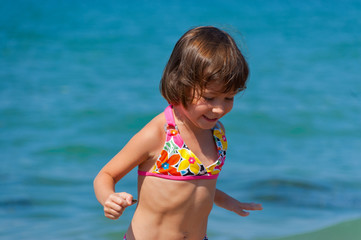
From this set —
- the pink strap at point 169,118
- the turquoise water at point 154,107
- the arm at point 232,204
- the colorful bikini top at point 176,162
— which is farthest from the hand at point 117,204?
the turquoise water at point 154,107

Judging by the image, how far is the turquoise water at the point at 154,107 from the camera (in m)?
5.13

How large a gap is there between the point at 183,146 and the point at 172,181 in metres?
0.16

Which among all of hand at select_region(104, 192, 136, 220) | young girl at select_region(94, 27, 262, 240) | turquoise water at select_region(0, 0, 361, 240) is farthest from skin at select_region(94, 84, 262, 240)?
turquoise water at select_region(0, 0, 361, 240)

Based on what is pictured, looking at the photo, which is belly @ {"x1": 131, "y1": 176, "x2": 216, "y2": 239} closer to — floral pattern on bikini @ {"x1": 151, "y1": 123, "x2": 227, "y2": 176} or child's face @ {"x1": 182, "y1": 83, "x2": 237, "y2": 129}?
floral pattern on bikini @ {"x1": 151, "y1": 123, "x2": 227, "y2": 176}

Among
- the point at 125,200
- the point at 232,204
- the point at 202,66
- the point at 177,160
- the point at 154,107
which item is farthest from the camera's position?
the point at 154,107

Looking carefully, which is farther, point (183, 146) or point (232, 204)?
point (232, 204)

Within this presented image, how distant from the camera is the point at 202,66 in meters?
2.34

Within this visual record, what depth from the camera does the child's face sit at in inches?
93.0

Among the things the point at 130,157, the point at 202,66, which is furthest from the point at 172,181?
the point at 202,66

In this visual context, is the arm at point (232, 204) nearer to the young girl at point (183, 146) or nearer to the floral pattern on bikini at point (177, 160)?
the young girl at point (183, 146)

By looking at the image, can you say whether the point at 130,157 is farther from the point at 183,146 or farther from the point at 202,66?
the point at 202,66

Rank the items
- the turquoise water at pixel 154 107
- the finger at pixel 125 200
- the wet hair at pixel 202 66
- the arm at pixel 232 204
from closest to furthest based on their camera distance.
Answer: the finger at pixel 125 200 → the wet hair at pixel 202 66 → the arm at pixel 232 204 → the turquoise water at pixel 154 107

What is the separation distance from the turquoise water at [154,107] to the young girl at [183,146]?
42 centimetres

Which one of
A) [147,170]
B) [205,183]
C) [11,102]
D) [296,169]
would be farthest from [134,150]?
[11,102]
